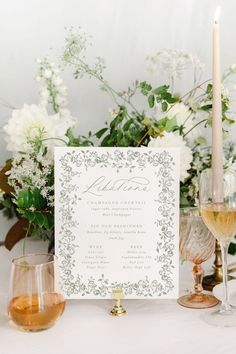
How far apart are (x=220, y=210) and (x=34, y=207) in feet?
1.01

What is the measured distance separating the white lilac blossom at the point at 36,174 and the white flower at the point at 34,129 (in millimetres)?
29

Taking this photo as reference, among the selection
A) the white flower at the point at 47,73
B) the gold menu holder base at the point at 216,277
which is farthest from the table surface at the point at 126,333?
the white flower at the point at 47,73

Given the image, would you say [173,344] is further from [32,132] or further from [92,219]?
[32,132]

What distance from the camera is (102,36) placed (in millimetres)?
1266

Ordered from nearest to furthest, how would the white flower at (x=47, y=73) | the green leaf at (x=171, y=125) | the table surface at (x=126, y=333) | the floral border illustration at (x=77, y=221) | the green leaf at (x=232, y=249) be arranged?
the table surface at (x=126, y=333), the floral border illustration at (x=77, y=221), the green leaf at (x=171, y=125), the white flower at (x=47, y=73), the green leaf at (x=232, y=249)

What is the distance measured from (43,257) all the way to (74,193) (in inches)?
4.3

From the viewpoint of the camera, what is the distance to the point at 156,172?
0.83 meters

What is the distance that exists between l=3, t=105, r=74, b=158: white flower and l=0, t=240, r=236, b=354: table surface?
276 mm

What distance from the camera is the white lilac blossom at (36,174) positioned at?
0.89m

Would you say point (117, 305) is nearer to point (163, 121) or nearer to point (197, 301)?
point (197, 301)

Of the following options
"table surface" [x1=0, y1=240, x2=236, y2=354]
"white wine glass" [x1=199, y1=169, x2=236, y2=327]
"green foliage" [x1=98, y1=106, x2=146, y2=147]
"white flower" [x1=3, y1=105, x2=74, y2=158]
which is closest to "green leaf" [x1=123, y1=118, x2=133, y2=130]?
"green foliage" [x1=98, y1=106, x2=146, y2=147]

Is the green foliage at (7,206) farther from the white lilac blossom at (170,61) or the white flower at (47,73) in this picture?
the white lilac blossom at (170,61)

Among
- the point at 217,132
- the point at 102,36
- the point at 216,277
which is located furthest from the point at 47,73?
the point at 216,277

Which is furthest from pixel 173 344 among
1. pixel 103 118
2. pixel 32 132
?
pixel 103 118
